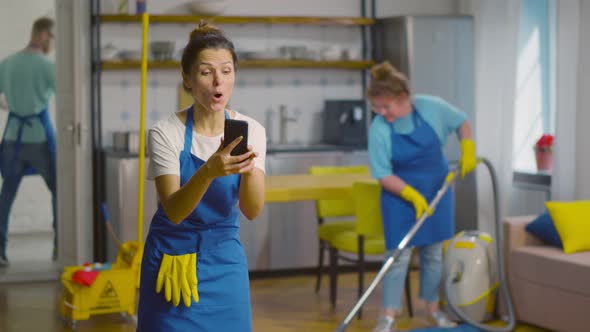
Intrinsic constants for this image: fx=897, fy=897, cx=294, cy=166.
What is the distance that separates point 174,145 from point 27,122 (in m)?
4.46

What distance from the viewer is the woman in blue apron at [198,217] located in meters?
1.98

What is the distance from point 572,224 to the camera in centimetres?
420

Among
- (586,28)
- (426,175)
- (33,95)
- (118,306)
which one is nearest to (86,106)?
(33,95)

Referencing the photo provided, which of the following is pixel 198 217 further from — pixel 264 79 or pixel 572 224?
pixel 264 79

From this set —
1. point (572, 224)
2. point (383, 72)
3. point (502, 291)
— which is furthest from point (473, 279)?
point (383, 72)

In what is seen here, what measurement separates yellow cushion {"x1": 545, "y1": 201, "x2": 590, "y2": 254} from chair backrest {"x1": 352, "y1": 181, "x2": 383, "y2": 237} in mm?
820

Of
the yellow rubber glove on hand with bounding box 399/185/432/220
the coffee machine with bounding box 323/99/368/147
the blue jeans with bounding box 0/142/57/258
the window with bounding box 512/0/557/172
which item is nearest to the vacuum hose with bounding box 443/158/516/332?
the yellow rubber glove on hand with bounding box 399/185/432/220

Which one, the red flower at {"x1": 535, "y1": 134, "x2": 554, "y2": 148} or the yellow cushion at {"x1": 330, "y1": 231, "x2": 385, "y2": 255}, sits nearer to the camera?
the yellow cushion at {"x1": 330, "y1": 231, "x2": 385, "y2": 255}

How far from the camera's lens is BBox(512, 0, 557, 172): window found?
5398 mm

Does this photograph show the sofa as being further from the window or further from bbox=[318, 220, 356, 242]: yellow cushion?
the window

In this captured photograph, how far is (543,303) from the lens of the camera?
414 centimetres

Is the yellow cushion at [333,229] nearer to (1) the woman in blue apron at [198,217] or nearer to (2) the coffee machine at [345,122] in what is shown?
(2) the coffee machine at [345,122]

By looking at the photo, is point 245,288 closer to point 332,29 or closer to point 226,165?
point 226,165

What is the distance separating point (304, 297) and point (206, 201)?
3.11 metres
